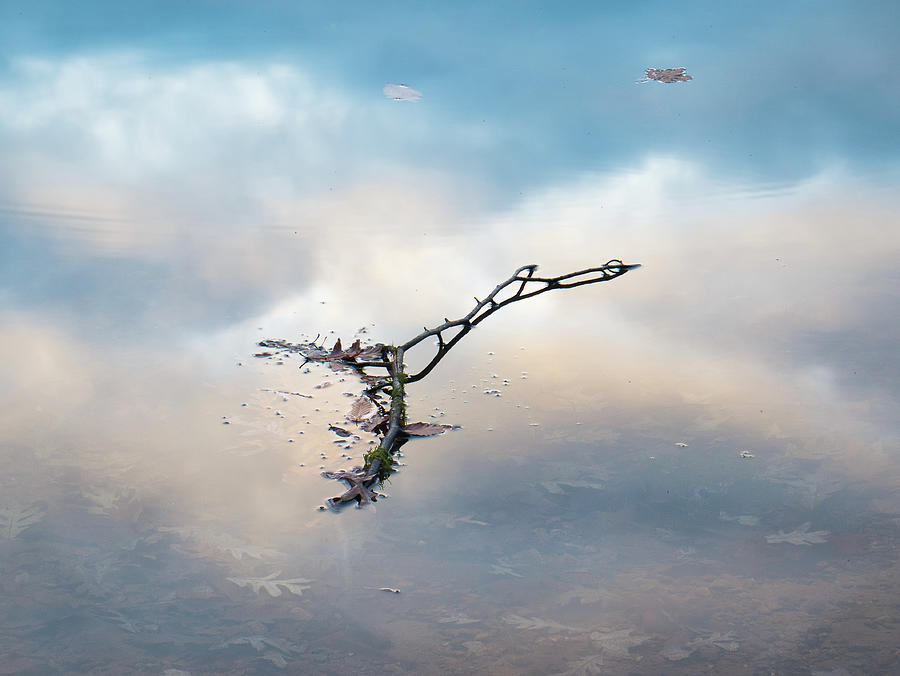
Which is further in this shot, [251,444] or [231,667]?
[251,444]

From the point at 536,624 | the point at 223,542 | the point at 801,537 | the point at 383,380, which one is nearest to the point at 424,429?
the point at 383,380

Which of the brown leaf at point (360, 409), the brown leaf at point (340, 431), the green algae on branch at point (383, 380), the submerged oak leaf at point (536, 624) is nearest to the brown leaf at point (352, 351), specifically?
the green algae on branch at point (383, 380)

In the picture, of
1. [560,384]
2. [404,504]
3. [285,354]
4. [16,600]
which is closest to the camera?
→ [16,600]

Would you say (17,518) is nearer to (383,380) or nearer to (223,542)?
(223,542)

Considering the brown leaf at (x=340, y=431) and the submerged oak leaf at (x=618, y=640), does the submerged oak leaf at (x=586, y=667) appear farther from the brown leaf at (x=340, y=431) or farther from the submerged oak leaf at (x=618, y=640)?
the brown leaf at (x=340, y=431)

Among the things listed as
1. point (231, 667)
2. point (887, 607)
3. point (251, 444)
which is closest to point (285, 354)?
point (251, 444)

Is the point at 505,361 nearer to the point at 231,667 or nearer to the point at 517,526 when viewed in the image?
the point at 517,526
